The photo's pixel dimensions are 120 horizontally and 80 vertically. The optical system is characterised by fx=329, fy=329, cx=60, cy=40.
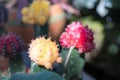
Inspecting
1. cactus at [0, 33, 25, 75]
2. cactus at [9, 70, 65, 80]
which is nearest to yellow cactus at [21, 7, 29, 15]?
cactus at [0, 33, 25, 75]

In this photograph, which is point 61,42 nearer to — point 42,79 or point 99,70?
point 42,79

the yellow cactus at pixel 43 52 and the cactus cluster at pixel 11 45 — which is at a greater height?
the cactus cluster at pixel 11 45

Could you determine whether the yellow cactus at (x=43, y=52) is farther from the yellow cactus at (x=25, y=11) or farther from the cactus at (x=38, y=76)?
the yellow cactus at (x=25, y=11)

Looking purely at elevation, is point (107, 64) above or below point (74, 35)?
above

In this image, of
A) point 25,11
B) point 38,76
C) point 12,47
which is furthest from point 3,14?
point 38,76

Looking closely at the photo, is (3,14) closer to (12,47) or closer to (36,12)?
(36,12)

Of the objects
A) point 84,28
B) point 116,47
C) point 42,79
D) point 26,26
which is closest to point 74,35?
point 84,28

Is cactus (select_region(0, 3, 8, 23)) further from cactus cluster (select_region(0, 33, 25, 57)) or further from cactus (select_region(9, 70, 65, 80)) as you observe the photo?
cactus (select_region(9, 70, 65, 80))

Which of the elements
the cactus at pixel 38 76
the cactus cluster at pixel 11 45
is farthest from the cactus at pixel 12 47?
the cactus at pixel 38 76
